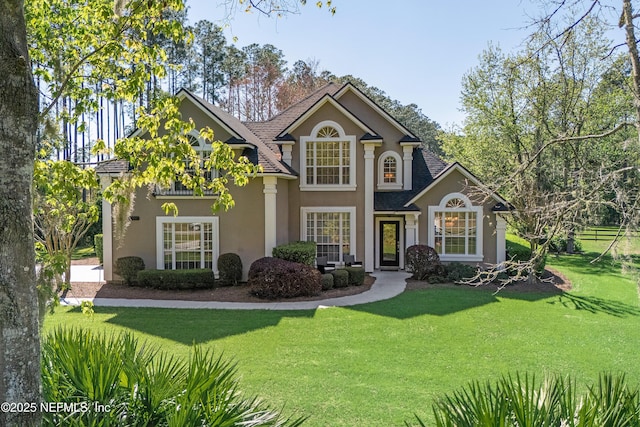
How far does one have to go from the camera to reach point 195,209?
16.6m

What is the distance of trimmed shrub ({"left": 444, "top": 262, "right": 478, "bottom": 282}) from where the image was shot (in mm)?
16859

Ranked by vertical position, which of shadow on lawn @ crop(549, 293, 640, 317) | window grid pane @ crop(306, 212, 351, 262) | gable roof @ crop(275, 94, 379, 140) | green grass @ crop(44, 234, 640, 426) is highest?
gable roof @ crop(275, 94, 379, 140)

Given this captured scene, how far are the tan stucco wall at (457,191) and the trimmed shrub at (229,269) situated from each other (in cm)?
901

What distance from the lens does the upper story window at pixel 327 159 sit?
18.3 metres

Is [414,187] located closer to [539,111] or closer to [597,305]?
[597,305]

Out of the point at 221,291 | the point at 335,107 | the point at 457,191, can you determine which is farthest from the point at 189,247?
the point at 457,191

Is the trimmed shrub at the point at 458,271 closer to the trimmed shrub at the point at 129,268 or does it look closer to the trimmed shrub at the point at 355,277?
the trimmed shrub at the point at 355,277

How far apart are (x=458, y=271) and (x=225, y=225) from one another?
10084 millimetres

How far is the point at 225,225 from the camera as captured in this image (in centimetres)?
1653

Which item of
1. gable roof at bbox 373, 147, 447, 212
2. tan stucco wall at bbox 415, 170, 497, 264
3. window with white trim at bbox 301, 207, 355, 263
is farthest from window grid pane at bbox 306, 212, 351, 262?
tan stucco wall at bbox 415, 170, 497, 264

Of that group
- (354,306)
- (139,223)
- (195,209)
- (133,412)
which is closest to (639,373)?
(354,306)

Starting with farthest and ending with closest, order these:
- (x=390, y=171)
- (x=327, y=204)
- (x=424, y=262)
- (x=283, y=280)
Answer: (x=390, y=171), (x=327, y=204), (x=424, y=262), (x=283, y=280)

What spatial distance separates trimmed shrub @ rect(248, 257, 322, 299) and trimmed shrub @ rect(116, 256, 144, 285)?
5142 mm

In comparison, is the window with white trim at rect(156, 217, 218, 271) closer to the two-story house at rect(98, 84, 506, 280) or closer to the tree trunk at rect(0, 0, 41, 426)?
the two-story house at rect(98, 84, 506, 280)
